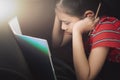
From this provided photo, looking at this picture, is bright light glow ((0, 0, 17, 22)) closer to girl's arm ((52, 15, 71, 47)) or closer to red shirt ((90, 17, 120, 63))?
girl's arm ((52, 15, 71, 47))

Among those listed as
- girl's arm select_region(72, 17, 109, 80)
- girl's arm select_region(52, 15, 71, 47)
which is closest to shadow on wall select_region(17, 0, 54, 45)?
girl's arm select_region(52, 15, 71, 47)

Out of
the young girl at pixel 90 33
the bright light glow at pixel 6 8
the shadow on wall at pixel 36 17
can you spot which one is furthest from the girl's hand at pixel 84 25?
the bright light glow at pixel 6 8

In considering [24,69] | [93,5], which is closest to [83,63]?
[93,5]

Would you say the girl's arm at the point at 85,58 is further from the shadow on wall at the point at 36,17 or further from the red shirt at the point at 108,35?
the shadow on wall at the point at 36,17

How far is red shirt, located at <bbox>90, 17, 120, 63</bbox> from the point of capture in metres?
0.92

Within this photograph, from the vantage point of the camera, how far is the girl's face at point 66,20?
0.95 metres

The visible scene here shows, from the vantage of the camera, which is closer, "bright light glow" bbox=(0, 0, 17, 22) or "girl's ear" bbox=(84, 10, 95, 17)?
"girl's ear" bbox=(84, 10, 95, 17)

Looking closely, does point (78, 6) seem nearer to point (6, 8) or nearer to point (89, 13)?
point (89, 13)

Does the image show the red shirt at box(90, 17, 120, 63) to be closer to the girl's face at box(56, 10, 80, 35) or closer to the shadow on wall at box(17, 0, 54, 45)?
the girl's face at box(56, 10, 80, 35)

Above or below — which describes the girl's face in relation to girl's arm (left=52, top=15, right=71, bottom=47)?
above

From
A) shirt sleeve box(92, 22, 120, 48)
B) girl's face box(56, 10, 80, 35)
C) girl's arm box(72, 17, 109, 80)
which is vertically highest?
girl's face box(56, 10, 80, 35)

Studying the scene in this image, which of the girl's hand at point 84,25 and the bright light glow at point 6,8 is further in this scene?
the bright light glow at point 6,8

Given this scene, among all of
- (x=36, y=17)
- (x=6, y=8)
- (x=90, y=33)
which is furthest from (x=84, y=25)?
(x=6, y=8)

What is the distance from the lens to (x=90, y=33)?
3.11ft
